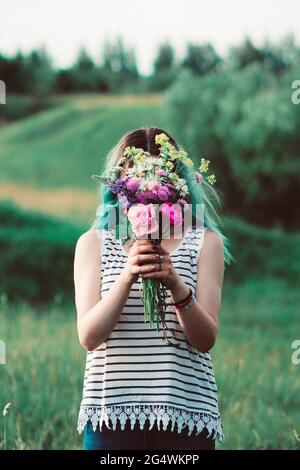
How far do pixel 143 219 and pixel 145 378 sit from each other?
511mm

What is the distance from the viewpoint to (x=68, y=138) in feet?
36.5

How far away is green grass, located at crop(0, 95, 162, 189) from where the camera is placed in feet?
35.9

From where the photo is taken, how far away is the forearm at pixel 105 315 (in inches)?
114

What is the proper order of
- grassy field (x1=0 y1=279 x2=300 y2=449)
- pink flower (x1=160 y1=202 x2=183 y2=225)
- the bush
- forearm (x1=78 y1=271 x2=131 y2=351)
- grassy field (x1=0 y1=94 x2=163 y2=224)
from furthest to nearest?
the bush → grassy field (x1=0 y1=94 x2=163 y2=224) → grassy field (x1=0 y1=279 x2=300 y2=449) → pink flower (x1=160 y1=202 x2=183 y2=225) → forearm (x1=78 y1=271 x2=131 y2=351)

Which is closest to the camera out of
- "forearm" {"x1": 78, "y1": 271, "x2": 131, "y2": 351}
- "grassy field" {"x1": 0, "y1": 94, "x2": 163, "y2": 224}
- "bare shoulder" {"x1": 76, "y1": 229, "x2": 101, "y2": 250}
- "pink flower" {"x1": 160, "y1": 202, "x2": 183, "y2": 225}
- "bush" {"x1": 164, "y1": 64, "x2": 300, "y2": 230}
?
"forearm" {"x1": 78, "y1": 271, "x2": 131, "y2": 351}

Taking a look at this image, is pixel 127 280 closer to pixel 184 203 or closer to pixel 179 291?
pixel 179 291

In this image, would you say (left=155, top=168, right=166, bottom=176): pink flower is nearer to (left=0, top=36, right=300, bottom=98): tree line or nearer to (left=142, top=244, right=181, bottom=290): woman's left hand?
(left=142, top=244, right=181, bottom=290): woman's left hand

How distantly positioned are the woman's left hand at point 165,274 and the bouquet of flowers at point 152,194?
0.20 feet

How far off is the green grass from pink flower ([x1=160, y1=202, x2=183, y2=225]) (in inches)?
310

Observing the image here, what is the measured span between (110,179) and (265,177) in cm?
822

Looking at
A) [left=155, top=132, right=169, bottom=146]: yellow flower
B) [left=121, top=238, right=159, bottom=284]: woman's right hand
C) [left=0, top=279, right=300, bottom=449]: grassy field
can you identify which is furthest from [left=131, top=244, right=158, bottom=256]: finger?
[left=0, top=279, right=300, bottom=449]: grassy field

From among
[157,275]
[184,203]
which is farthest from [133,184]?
[157,275]

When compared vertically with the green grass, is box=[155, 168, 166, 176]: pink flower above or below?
below

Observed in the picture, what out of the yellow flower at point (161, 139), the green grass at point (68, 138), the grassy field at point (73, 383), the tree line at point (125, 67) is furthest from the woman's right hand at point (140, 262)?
the tree line at point (125, 67)
